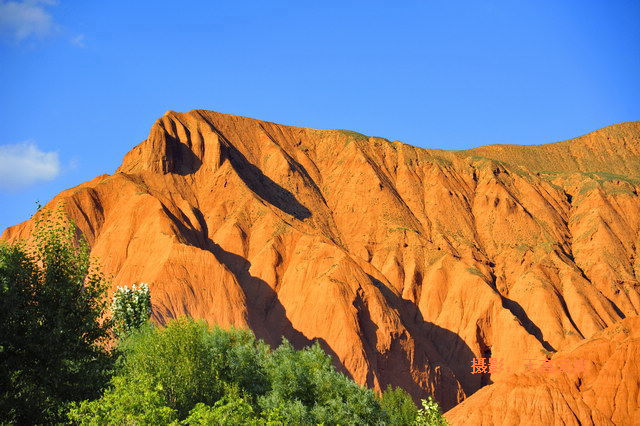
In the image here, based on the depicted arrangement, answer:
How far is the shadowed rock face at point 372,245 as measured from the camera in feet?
277

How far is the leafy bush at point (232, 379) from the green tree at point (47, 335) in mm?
1773

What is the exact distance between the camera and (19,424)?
1112 inches

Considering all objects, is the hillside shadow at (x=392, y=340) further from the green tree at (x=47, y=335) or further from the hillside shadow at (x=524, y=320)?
the green tree at (x=47, y=335)

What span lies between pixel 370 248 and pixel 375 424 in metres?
63.6

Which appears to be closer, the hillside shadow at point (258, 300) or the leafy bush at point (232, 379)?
the leafy bush at point (232, 379)

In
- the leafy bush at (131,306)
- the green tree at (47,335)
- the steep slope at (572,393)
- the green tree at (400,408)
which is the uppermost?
the leafy bush at (131,306)

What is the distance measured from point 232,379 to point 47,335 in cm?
1406

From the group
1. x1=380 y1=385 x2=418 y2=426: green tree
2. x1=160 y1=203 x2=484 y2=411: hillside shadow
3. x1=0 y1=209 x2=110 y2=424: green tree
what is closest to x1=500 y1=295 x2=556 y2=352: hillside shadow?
x1=160 y1=203 x2=484 y2=411: hillside shadow

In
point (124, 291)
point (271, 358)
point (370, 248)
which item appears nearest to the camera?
point (271, 358)

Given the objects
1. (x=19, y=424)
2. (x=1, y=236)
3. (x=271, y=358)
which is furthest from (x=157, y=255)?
(x=19, y=424)

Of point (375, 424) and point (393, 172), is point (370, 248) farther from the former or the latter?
point (375, 424)

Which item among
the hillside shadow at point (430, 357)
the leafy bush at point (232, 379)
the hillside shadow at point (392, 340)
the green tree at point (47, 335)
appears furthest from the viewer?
the hillside shadow at point (430, 357)

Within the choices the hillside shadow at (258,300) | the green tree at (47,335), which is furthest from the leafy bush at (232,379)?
the hillside shadow at (258,300)

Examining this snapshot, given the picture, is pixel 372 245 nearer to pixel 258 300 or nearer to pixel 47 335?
pixel 258 300
